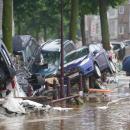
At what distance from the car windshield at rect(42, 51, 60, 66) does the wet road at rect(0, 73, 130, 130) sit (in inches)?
203

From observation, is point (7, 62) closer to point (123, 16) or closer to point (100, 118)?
point (100, 118)

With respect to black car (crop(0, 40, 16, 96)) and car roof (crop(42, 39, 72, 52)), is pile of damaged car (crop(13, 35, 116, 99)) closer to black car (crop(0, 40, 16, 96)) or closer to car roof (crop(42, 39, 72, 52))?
car roof (crop(42, 39, 72, 52))

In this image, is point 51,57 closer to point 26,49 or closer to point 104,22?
point 26,49

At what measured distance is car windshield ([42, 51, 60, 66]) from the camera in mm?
23734

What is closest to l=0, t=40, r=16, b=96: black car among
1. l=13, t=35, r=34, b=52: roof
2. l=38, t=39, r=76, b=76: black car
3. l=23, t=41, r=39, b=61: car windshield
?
l=38, t=39, r=76, b=76: black car

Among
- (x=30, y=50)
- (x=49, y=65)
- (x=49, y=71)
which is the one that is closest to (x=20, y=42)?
(x=30, y=50)

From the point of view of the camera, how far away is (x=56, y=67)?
74.0 feet

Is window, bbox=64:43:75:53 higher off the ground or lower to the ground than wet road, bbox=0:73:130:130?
higher

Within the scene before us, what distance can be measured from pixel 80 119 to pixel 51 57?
9.45 metres

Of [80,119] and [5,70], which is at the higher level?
[5,70]

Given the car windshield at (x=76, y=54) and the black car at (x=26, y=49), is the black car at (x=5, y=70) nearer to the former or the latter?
the black car at (x=26, y=49)

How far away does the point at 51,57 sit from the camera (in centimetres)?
2427

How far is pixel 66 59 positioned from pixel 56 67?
139cm

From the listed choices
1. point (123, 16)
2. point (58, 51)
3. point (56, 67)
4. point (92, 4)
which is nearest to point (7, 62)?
point (56, 67)
